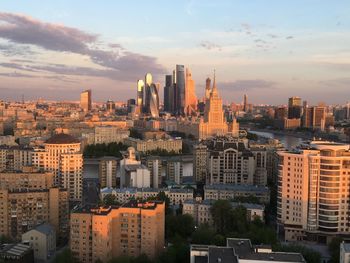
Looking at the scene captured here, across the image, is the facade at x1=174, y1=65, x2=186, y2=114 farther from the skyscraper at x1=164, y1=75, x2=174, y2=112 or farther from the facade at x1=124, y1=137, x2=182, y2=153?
the facade at x1=124, y1=137, x2=182, y2=153

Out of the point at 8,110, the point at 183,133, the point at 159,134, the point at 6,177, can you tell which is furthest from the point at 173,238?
the point at 8,110

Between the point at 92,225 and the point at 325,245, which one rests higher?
the point at 92,225

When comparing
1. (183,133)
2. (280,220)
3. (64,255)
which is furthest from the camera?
(183,133)

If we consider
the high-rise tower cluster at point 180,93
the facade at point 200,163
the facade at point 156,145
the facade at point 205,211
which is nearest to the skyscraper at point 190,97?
the high-rise tower cluster at point 180,93

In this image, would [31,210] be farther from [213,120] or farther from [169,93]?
[169,93]

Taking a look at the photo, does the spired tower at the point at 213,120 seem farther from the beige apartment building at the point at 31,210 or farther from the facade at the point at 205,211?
the beige apartment building at the point at 31,210

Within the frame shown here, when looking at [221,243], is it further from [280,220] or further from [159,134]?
[159,134]
